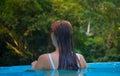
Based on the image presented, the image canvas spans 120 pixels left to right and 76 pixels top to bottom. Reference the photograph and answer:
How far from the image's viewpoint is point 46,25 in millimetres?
14023

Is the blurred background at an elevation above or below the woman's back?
below

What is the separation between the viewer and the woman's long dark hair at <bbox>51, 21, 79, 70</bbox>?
8.82 ft

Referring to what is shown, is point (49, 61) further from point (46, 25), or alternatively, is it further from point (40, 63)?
point (46, 25)

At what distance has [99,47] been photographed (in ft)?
56.2

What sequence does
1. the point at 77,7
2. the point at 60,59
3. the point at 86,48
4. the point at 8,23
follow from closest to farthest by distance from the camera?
the point at 60,59
the point at 8,23
the point at 77,7
the point at 86,48

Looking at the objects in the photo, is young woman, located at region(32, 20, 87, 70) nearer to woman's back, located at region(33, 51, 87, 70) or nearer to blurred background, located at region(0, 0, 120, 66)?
woman's back, located at region(33, 51, 87, 70)

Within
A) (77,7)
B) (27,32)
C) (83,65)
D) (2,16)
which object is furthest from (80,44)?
(83,65)

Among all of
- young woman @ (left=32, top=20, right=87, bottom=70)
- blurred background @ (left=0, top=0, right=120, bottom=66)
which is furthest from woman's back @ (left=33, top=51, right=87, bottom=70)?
blurred background @ (left=0, top=0, right=120, bottom=66)

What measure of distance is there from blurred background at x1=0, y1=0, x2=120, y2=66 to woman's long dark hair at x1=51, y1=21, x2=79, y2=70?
1119 cm

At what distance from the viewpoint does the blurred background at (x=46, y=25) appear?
1434cm

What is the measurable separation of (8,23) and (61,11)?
2.63 metres

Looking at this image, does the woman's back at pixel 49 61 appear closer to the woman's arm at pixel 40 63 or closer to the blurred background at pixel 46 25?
the woman's arm at pixel 40 63

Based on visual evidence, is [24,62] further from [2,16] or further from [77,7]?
[77,7]

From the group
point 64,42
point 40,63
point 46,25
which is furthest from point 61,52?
point 46,25
